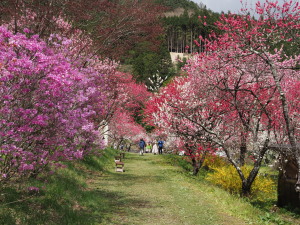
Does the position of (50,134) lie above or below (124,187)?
above

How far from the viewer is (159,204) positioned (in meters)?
10.4

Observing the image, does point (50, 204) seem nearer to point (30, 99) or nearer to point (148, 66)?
point (30, 99)

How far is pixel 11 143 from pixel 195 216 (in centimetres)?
551

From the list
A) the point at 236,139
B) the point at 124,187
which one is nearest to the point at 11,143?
the point at 124,187

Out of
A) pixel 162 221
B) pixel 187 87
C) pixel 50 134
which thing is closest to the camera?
pixel 50 134

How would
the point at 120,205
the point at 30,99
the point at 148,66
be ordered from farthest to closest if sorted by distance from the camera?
the point at 148,66, the point at 120,205, the point at 30,99

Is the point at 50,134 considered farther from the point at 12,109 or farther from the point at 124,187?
the point at 124,187

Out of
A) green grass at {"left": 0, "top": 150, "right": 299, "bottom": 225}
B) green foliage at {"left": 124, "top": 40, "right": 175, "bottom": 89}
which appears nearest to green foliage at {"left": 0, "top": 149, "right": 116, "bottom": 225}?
green grass at {"left": 0, "top": 150, "right": 299, "bottom": 225}

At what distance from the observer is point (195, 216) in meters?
8.99

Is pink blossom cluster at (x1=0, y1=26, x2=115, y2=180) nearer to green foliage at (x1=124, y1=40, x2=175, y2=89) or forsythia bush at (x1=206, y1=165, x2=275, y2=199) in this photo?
forsythia bush at (x1=206, y1=165, x2=275, y2=199)

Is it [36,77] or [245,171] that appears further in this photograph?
[245,171]

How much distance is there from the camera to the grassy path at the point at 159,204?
8609mm

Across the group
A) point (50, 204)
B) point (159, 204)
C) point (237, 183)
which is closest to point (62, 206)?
point (50, 204)

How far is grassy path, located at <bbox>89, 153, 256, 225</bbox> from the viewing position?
861cm
